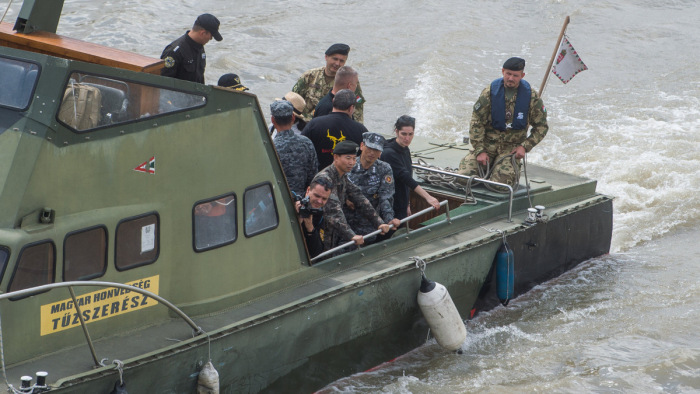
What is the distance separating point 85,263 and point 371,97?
1204cm

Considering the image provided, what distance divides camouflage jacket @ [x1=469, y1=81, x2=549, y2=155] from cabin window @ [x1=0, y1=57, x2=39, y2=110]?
5087 millimetres

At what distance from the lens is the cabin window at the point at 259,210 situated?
6.71m

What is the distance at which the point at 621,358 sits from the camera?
8.34 meters

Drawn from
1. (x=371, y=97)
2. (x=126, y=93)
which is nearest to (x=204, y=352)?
(x=126, y=93)

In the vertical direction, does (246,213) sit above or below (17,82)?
below

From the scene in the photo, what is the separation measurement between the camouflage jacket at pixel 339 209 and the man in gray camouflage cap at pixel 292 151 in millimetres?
339

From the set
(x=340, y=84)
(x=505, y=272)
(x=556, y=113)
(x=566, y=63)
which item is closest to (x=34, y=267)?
(x=340, y=84)

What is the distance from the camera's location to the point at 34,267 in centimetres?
553

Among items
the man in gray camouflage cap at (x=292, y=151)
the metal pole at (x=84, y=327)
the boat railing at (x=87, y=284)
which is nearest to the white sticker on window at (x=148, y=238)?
the boat railing at (x=87, y=284)

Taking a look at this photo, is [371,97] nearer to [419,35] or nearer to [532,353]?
[419,35]

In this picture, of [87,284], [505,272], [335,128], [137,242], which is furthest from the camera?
[505,272]

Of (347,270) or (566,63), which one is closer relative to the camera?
(347,270)

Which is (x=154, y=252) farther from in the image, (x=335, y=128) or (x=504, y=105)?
(x=504, y=105)

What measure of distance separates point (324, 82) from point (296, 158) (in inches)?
87.2
